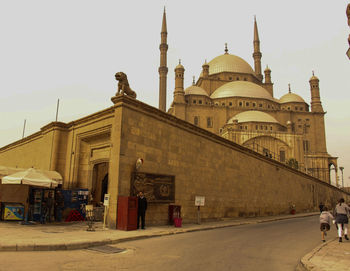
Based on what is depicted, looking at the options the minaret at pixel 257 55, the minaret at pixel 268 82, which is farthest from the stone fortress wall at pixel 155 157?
the minaret at pixel 257 55

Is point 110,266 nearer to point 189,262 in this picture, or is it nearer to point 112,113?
point 189,262

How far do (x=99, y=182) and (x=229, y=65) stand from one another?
57365 millimetres

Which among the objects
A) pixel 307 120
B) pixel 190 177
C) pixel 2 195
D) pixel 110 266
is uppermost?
pixel 307 120

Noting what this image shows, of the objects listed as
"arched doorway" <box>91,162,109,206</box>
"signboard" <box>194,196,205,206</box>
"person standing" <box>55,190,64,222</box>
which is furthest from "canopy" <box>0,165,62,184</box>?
"signboard" <box>194,196,205,206</box>

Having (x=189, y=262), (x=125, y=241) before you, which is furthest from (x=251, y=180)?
(x=189, y=262)

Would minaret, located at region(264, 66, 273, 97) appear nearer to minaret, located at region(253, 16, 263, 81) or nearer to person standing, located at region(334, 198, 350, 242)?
minaret, located at region(253, 16, 263, 81)

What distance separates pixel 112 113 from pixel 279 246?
7.91 meters

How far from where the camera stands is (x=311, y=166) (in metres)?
52.2

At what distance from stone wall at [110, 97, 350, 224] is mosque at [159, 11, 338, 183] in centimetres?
2405

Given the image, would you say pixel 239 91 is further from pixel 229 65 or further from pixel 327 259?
pixel 327 259

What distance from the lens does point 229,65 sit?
67125 millimetres

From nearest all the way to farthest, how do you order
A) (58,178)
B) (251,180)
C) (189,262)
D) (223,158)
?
(189,262)
(58,178)
(223,158)
(251,180)

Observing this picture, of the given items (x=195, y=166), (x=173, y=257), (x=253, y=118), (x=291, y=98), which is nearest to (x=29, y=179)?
(x=173, y=257)

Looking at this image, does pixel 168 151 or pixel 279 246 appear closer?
pixel 279 246
